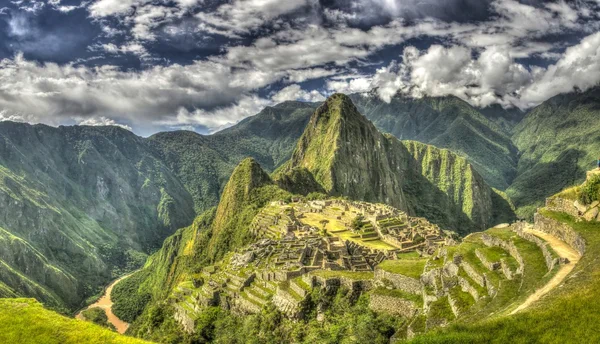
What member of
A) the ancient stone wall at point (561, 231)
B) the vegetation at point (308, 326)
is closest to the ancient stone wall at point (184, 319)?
the vegetation at point (308, 326)

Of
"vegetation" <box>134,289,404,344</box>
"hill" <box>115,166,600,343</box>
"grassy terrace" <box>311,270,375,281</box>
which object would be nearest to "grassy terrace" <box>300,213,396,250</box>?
"hill" <box>115,166,600,343</box>

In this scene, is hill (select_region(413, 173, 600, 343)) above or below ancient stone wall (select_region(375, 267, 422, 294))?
above

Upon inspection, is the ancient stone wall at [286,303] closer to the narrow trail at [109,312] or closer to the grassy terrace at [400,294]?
the grassy terrace at [400,294]

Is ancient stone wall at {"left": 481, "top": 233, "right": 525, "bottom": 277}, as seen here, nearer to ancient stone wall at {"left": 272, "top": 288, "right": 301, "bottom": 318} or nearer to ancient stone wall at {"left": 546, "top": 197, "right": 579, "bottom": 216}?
ancient stone wall at {"left": 546, "top": 197, "right": 579, "bottom": 216}

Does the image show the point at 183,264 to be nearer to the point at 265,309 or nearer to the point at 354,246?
the point at 354,246

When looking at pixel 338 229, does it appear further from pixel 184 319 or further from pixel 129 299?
pixel 129 299

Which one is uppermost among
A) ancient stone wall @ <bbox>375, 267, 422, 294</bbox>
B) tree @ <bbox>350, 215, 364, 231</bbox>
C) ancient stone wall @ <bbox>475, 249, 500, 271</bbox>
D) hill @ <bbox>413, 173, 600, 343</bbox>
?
hill @ <bbox>413, 173, 600, 343</bbox>
